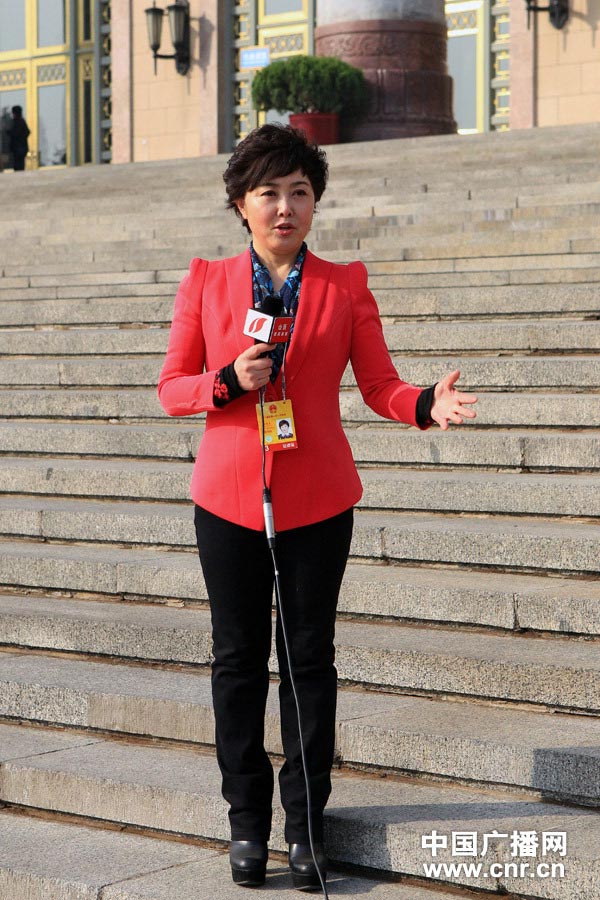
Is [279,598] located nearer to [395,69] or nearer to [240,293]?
[240,293]

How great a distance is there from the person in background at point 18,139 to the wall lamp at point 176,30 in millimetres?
2257

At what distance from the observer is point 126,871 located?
3.86 metres

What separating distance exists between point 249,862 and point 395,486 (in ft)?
8.67

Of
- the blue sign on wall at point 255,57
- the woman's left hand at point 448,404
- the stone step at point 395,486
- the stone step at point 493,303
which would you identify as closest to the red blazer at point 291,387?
the woman's left hand at point 448,404

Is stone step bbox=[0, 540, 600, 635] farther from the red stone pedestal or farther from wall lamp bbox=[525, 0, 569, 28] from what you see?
wall lamp bbox=[525, 0, 569, 28]

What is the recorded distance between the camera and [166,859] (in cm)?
395

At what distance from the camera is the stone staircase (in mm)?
3875

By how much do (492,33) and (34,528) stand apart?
49.7 feet

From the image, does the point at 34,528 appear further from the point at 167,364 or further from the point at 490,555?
the point at 167,364

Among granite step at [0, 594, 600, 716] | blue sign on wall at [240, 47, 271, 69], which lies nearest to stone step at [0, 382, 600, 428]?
granite step at [0, 594, 600, 716]

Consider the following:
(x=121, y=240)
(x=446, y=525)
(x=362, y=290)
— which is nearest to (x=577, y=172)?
(x=121, y=240)

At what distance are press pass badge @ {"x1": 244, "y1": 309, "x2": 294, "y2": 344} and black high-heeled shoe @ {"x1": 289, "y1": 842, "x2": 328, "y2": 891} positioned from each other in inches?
50.0

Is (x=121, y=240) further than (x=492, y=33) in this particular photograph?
No

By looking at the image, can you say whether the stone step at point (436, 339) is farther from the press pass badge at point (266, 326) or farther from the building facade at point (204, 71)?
the building facade at point (204, 71)
